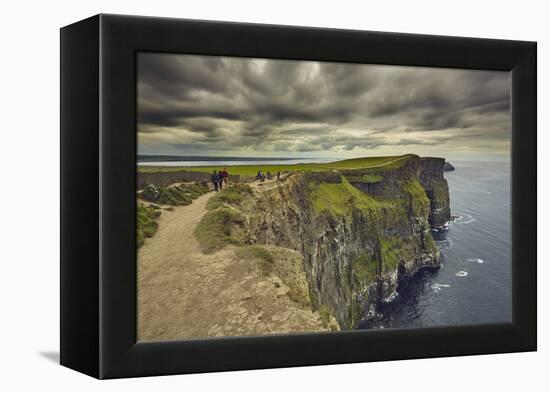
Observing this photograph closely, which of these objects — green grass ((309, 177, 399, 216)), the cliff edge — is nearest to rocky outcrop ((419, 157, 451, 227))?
the cliff edge

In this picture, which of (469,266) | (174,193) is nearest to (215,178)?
(174,193)

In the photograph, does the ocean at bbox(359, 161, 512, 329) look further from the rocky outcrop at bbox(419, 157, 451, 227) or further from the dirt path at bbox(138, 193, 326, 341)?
the dirt path at bbox(138, 193, 326, 341)

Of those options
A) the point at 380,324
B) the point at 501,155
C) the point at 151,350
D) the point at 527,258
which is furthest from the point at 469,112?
the point at 151,350

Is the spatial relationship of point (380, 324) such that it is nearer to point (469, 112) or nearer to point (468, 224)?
point (468, 224)

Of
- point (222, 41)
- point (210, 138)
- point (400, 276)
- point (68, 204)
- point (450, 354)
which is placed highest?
point (222, 41)

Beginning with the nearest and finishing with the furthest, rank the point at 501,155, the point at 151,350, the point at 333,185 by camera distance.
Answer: the point at 151,350, the point at 333,185, the point at 501,155

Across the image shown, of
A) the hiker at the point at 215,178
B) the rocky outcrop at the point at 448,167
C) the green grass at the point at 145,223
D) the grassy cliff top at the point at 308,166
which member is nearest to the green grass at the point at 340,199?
the grassy cliff top at the point at 308,166
